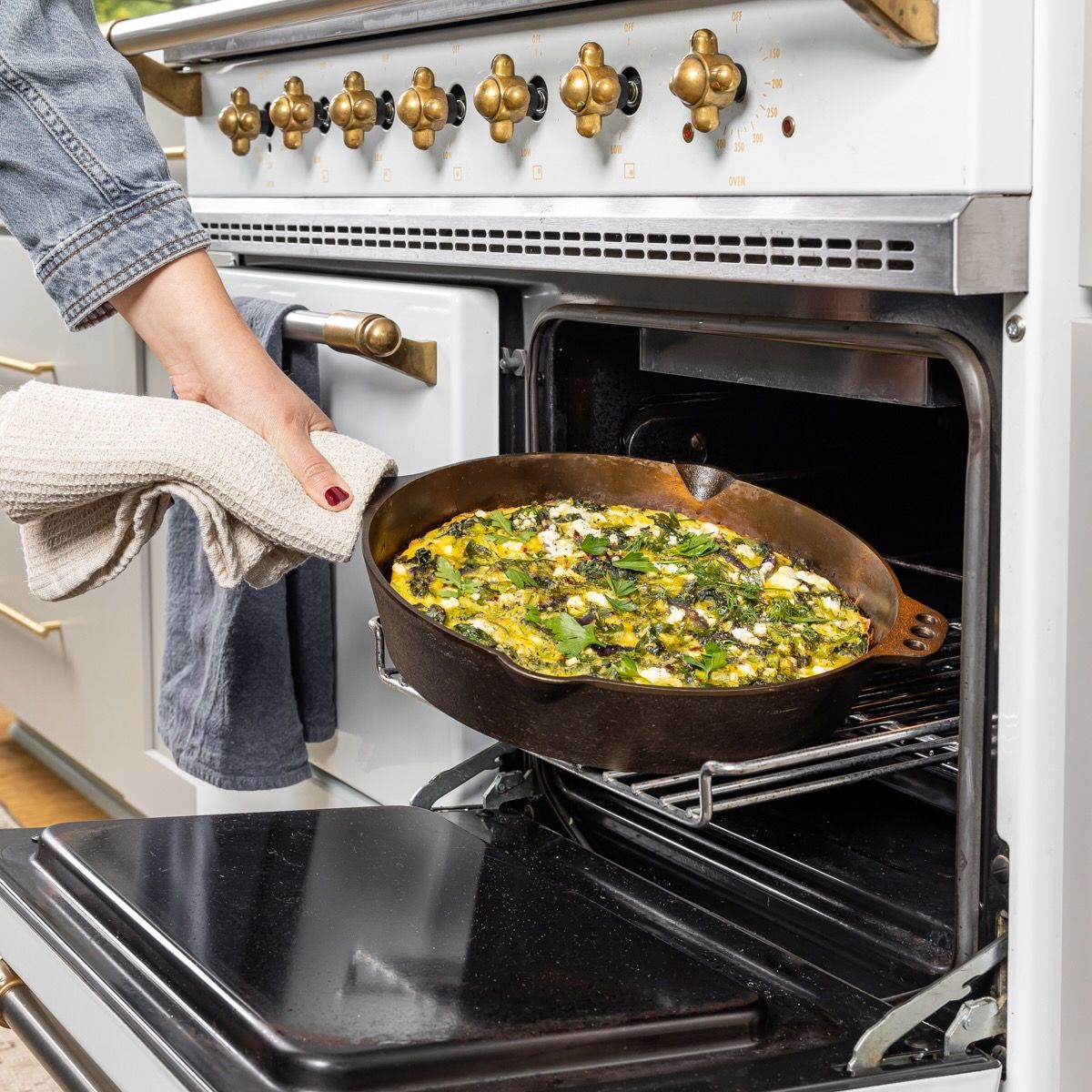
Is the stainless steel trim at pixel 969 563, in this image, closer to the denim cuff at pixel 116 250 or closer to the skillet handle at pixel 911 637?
the skillet handle at pixel 911 637

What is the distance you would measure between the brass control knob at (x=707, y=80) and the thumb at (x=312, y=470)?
1.18 ft

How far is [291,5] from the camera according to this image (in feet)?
3.65

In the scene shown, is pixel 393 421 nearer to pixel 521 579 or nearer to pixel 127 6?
pixel 521 579

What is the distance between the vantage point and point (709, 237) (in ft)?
2.80

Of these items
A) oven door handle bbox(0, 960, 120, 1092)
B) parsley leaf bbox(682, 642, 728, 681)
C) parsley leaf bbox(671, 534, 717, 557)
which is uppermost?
parsley leaf bbox(671, 534, 717, 557)

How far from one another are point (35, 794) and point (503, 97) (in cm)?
→ 198

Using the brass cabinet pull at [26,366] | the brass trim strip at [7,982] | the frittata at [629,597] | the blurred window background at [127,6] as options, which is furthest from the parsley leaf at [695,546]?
the blurred window background at [127,6]

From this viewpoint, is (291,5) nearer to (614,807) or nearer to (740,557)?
(740,557)

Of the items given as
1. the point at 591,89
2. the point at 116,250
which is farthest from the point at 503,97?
the point at 116,250

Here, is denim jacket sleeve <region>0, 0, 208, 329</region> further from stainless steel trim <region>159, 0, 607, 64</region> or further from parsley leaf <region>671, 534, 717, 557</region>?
parsley leaf <region>671, 534, 717, 557</region>

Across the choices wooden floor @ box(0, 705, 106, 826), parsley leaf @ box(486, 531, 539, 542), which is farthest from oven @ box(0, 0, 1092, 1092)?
wooden floor @ box(0, 705, 106, 826)

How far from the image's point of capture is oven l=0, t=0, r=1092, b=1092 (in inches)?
28.6

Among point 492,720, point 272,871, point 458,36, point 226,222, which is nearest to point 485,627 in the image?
point 492,720

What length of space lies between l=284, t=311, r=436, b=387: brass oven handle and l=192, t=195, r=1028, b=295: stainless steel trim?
7 cm
